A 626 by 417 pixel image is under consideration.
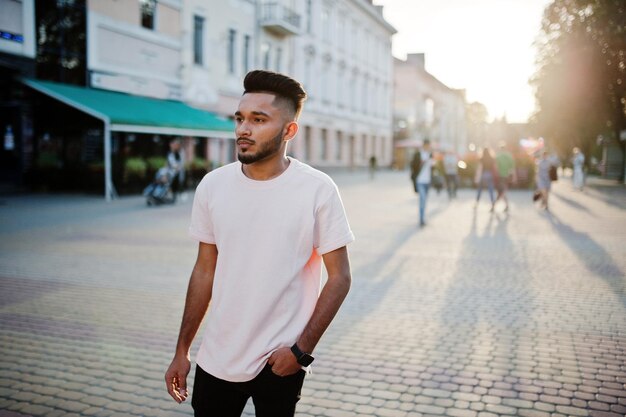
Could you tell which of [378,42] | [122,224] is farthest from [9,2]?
[378,42]

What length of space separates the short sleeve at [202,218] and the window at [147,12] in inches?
822

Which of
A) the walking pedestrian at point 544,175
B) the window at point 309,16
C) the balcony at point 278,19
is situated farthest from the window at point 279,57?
the walking pedestrian at point 544,175

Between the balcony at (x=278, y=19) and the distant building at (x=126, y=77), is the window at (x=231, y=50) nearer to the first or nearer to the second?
the distant building at (x=126, y=77)

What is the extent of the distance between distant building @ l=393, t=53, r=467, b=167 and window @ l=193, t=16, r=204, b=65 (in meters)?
27.7

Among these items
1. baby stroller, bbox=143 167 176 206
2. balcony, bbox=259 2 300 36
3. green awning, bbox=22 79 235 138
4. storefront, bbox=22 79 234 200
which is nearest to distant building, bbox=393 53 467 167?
balcony, bbox=259 2 300 36

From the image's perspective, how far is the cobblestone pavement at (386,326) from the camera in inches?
137

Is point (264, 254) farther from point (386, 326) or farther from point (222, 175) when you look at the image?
point (386, 326)

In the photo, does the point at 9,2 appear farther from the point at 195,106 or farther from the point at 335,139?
the point at 335,139

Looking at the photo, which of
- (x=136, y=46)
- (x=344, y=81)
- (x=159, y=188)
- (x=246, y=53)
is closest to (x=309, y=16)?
(x=344, y=81)

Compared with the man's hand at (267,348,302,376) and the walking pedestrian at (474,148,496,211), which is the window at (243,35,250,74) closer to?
the walking pedestrian at (474,148,496,211)

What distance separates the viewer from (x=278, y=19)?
28047 mm

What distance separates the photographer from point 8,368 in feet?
12.9

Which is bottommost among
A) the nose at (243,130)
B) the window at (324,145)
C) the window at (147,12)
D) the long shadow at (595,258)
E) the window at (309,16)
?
the long shadow at (595,258)

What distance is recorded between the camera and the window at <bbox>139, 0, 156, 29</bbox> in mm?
20719
